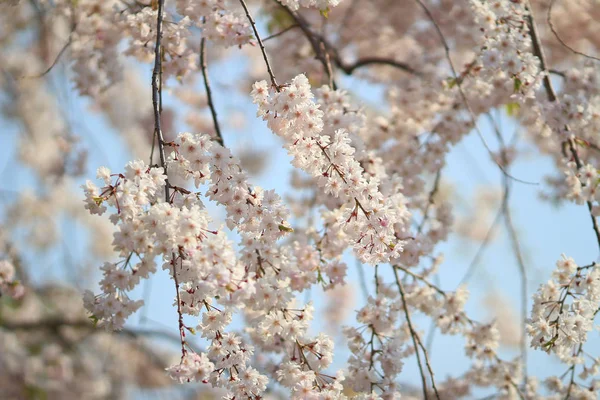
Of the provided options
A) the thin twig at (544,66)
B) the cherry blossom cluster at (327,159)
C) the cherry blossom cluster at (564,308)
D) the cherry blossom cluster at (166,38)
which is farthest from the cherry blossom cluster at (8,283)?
the thin twig at (544,66)

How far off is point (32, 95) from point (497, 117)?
335cm

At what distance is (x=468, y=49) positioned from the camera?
10.9ft

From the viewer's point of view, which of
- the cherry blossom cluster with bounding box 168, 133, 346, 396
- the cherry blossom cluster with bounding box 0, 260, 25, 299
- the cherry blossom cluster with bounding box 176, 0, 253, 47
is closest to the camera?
the cherry blossom cluster with bounding box 168, 133, 346, 396

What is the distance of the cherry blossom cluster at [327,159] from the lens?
1.40 m

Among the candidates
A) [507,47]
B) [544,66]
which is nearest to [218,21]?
[507,47]

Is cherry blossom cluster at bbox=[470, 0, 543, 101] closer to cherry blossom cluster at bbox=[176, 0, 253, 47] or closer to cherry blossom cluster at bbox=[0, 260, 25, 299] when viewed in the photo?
cherry blossom cluster at bbox=[176, 0, 253, 47]

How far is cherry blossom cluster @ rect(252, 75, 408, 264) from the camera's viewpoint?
1.40 metres

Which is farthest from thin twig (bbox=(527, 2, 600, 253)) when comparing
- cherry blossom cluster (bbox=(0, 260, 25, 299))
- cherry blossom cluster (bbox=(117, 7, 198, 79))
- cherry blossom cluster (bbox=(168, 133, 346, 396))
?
cherry blossom cluster (bbox=(0, 260, 25, 299))

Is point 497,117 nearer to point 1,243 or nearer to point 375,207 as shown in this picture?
point 375,207

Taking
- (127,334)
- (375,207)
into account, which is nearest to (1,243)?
(127,334)

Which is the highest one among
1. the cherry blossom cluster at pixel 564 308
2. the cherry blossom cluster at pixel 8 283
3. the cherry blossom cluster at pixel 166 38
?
the cherry blossom cluster at pixel 166 38

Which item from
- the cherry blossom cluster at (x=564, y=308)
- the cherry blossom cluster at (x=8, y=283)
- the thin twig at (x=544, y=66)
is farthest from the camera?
the cherry blossom cluster at (x=8, y=283)

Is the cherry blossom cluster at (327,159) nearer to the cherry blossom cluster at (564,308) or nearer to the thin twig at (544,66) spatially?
the cherry blossom cluster at (564,308)

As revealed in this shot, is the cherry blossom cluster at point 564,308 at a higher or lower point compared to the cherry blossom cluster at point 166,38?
lower
